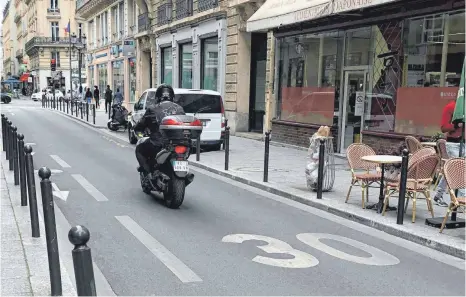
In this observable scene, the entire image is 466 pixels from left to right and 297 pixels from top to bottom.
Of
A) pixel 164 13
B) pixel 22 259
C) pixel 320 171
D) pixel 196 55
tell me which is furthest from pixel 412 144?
pixel 164 13

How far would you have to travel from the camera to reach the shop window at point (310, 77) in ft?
48.1

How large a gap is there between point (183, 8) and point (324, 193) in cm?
1817

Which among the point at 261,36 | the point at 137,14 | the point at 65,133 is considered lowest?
the point at 65,133

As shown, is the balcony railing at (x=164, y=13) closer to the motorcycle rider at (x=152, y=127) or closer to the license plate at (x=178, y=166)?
the motorcycle rider at (x=152, y=127)

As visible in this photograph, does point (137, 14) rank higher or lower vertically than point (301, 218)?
higher

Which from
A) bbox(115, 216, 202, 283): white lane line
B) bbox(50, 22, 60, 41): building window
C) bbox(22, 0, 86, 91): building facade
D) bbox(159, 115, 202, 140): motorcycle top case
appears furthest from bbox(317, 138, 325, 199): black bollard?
bbox(50, 22, 60, 41): building window

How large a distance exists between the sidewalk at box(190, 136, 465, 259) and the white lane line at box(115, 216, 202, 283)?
298 centimetres

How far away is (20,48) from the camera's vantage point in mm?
103750

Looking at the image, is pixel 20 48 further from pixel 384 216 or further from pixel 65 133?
pixel 384 216

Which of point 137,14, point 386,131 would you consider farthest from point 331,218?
point 137,14

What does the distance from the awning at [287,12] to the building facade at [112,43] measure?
17070 mm

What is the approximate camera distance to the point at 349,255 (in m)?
5.53

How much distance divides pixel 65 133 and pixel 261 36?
29.0 feet

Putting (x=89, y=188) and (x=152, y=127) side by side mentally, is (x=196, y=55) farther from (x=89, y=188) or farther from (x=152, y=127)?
(x=152, y=127)
